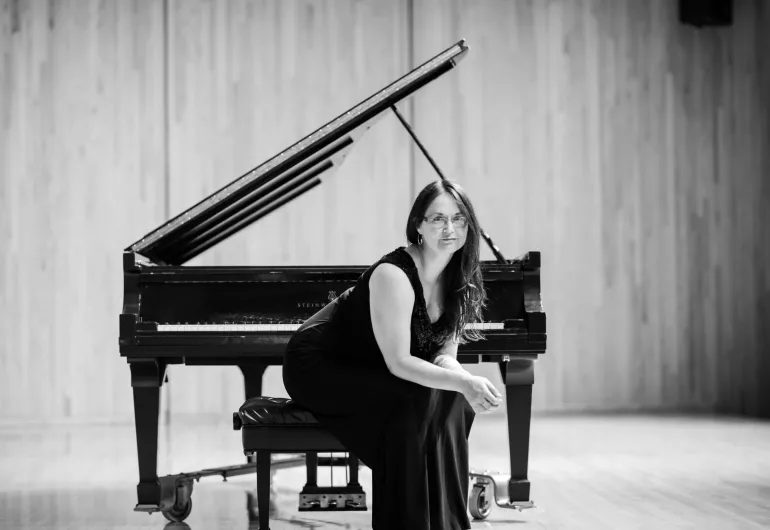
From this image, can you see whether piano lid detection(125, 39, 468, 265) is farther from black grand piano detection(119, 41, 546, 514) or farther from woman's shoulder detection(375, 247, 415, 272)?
woman's shoulder detection(375, 247, 415, 272)

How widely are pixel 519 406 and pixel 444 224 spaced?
3.49ft

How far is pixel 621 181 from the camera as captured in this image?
24.8 ft

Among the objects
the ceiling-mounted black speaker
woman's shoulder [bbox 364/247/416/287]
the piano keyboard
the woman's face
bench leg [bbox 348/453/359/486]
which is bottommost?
bench leg [bbox 348/453/359/486]

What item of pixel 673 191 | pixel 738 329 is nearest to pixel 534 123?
pixel 673 191

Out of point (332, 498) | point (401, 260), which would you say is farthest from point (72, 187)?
point (401, 260)

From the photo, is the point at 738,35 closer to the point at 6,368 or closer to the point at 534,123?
the point at 534,123

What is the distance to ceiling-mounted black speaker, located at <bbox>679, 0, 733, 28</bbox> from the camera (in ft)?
24.9

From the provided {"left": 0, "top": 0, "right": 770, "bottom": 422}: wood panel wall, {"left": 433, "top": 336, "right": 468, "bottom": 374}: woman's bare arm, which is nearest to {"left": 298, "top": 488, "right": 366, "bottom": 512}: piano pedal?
{"left": 433, "top": 336, "right": 468, "bottom": 374}: woman's bare arm

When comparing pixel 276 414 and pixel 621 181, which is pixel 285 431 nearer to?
pixel 276 414

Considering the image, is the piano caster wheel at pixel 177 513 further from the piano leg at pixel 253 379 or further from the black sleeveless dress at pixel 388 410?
the black sleeveless dress at pixel 388 410

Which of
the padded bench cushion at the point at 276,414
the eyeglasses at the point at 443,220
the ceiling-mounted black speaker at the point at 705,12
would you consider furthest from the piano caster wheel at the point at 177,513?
the ceiling-mounted black speaker at the point at 705,12

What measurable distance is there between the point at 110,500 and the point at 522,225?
452 cm

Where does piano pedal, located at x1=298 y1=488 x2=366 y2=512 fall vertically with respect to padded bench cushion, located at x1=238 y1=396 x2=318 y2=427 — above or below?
below

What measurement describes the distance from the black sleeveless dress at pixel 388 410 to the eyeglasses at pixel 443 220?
121 millimetres
